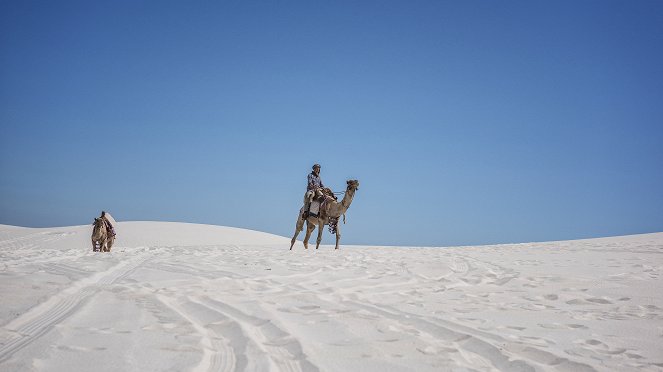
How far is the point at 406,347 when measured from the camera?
3.10 metres

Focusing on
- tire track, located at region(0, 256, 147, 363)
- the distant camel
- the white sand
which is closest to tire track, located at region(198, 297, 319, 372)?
the white sand

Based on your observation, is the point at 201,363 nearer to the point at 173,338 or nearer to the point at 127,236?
the point at 173,338

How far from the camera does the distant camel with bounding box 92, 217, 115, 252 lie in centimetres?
1652

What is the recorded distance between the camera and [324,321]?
A: 3.84m

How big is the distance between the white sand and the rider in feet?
24.9

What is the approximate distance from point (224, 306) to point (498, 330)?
2475mm

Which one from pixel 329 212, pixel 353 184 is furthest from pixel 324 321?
pixel 329 212

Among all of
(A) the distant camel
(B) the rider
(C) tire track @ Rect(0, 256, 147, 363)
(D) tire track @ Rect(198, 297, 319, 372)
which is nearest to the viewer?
(D) tire track @ Rect(198, 297, 319, 372)

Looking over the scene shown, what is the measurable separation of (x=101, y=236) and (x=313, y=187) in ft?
26.9

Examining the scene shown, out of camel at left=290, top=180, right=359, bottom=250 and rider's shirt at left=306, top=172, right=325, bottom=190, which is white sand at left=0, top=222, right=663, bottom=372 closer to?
camel at left=290, top=180, right=359, bottom=250

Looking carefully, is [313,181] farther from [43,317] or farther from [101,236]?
[43,317]

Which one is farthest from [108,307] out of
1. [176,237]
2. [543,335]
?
[176,237]

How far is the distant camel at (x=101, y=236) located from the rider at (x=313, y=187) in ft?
25.6

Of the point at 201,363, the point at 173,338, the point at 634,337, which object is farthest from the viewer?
the point at 634,337
